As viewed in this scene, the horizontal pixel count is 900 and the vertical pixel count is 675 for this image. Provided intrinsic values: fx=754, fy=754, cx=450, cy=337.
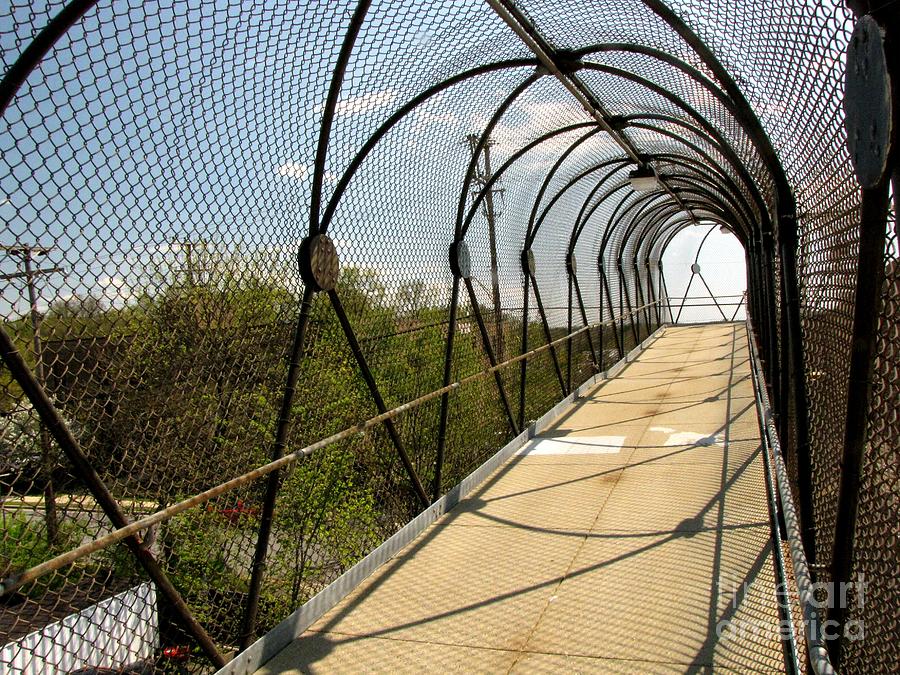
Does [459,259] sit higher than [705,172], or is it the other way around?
[705,172]

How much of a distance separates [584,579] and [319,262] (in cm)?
220

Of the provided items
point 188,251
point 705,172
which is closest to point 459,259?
point 188,251

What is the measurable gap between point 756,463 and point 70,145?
522 centimetres

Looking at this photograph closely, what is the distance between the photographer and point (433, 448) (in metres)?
9.21

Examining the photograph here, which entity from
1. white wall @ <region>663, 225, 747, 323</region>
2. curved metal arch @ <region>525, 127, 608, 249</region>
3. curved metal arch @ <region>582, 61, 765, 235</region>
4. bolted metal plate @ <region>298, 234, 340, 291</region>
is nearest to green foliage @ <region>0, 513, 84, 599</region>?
bolted metal plate @ <region>298, 234, 340, 291</region>

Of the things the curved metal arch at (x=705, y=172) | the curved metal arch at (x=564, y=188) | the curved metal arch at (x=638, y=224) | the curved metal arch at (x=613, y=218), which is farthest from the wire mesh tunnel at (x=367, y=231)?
the curved metal arch at (x=638, y=224)

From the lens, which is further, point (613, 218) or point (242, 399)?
point (613, 218)

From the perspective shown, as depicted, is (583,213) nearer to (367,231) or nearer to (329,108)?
(367,231)

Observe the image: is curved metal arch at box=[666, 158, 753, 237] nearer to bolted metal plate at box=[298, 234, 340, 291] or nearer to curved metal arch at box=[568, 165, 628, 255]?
curved metal arch at box=[568, 165, 628, 255]

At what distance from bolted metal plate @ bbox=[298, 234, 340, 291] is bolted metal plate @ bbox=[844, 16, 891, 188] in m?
2.82

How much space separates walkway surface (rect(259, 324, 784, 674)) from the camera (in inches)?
125

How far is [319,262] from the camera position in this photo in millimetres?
4129

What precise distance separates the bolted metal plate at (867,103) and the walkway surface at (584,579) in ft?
6.81

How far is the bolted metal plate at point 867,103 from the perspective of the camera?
151 centimetres
